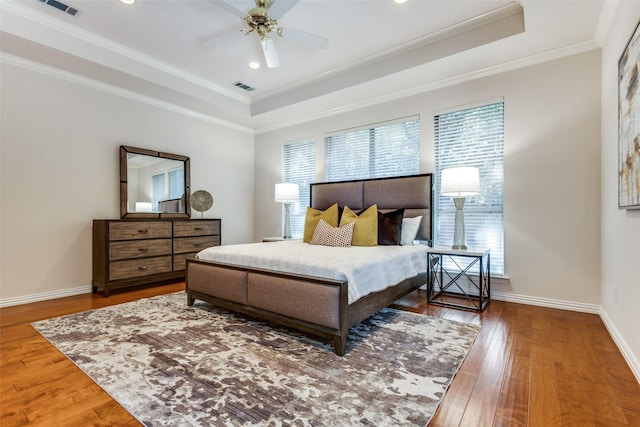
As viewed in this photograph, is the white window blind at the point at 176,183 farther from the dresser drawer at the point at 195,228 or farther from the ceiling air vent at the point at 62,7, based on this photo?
the ceiling air vent at the point at 62,7

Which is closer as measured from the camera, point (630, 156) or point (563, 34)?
point (630, 156)

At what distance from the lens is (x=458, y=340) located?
7.74 ft

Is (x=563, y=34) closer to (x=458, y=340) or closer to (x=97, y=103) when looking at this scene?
(x=458, y=340)

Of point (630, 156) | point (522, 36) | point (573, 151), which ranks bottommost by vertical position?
point (630, 156)

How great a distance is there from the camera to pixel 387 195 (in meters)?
4.13

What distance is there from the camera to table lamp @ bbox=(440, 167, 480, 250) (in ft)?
10.5

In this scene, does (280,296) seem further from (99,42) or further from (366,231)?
(99,42)

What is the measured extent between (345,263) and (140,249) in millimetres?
2999

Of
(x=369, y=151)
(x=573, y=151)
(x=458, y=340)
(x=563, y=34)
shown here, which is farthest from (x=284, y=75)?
(x=458, y=340)

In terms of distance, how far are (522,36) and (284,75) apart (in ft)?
Result: 9.06

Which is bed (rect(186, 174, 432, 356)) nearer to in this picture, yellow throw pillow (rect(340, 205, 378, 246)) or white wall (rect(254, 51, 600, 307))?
yellow throw pillow (rect(340, 205, 378, 246))

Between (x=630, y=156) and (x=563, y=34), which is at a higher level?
(x=563, y=34)

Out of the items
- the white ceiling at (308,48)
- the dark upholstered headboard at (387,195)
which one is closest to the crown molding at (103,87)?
the white ceiling at (308,48)

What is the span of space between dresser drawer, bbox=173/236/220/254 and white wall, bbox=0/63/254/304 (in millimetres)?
919
